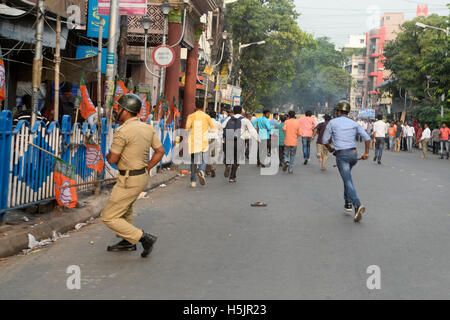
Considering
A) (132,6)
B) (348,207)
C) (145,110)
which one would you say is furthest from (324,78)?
(348,207)

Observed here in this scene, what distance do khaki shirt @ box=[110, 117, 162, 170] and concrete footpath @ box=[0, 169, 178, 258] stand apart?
4.63ft

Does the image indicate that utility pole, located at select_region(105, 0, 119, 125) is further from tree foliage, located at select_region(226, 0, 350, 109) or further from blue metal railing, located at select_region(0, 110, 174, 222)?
tree foliage, located at select_region(226, 0, 350, 109)

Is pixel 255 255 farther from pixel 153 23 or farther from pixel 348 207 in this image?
pixel 153 23

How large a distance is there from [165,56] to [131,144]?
31.6 ft

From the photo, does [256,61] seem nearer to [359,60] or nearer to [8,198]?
[8,198]

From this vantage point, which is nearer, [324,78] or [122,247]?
[122,247]

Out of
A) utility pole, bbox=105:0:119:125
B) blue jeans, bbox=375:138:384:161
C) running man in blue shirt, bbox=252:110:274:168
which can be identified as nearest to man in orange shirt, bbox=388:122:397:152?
blue jeans, bbox=375:138:384:161

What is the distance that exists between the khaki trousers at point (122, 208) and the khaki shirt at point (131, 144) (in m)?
0.15

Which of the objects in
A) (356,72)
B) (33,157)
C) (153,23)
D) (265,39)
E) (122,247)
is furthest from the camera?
(356,72)

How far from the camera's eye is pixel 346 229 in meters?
7.64

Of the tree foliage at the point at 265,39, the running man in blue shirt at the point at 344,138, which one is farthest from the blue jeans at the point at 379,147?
the tree foliage at the point at 265,39

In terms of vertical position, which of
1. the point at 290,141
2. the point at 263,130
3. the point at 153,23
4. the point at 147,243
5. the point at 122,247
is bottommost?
the point at 122,247

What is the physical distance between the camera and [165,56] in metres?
14.9

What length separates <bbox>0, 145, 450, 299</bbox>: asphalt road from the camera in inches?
184
